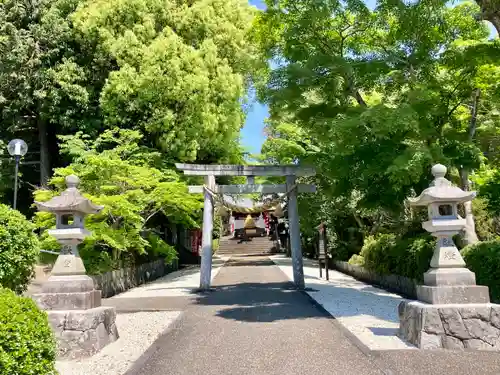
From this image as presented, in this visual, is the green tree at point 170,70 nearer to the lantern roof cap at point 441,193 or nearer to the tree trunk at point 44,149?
the tree trunk at point 44,149

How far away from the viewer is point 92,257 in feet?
40.9

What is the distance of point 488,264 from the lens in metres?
7.32

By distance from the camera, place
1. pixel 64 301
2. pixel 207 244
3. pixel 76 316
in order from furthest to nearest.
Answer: pixel 207 244, pixel 64 301, pixel 76 316

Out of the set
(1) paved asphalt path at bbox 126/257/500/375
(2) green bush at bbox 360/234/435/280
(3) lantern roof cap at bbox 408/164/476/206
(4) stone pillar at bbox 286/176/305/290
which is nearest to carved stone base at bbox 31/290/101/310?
(1) paved asphalt path at bbox 126/257/500/375

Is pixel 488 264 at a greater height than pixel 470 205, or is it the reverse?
pixel 470 205

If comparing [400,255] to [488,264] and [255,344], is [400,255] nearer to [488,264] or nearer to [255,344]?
[488,264]

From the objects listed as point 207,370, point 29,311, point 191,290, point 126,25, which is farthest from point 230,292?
point 126,25

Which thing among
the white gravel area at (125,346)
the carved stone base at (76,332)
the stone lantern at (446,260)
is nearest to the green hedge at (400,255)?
the stone lantern at (446,260)

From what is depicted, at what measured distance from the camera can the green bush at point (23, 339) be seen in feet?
11.1

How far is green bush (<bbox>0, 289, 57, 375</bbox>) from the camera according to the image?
3387 millimetres

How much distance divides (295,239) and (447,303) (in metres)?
7.17

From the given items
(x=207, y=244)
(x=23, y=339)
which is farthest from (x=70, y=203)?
Result: (x=207, y=244)

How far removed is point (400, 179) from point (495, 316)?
2694mm

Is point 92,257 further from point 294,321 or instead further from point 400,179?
point 400,179
